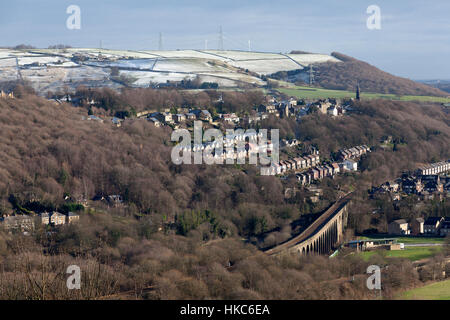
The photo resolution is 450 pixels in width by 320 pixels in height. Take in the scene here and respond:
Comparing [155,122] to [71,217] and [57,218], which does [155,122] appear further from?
[57,218]

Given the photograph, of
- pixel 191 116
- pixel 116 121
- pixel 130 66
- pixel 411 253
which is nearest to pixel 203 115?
pixel 191 116

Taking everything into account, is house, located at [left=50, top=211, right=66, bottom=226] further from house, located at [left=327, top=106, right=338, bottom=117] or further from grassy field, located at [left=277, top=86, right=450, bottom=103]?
grassy field, located at [left=277, top=86, right=450, bottom=103]

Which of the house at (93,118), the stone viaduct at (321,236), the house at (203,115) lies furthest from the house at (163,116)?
the stone viaduct at (321,236)

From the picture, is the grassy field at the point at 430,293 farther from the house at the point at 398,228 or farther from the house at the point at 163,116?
the house at the point at 163,116
